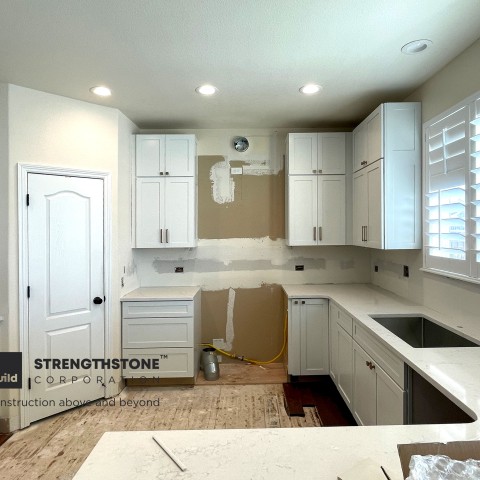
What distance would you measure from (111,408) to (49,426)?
467mm

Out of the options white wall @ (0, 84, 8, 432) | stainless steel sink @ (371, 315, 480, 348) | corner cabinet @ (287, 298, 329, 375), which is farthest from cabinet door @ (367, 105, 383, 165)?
white wall @ (0, 84, 8, 432)

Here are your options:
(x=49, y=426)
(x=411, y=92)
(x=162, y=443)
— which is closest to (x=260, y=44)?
(x=411, y=92)

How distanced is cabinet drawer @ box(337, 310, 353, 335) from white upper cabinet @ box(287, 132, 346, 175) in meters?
1.49

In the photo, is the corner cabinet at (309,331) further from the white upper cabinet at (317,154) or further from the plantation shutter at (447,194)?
the white upper cabinet at (317,154)

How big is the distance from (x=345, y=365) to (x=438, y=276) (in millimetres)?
1018

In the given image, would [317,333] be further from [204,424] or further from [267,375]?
[204,424]

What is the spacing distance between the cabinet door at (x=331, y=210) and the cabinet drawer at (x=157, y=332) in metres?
1.65

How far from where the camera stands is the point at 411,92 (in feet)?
8.58

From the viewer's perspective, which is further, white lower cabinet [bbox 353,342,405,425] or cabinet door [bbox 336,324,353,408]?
cabinet door [bbox 336,324,353,408]

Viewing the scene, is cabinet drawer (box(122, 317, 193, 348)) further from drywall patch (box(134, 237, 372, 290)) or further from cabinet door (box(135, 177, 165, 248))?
cabinet door (box(135, 177, 165, 248))

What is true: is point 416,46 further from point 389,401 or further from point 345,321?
point 389,401

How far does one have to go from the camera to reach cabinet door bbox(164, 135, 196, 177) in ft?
10.6

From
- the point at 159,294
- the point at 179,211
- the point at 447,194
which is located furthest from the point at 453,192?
the point at 159,294

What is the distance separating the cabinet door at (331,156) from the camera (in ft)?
10.6
